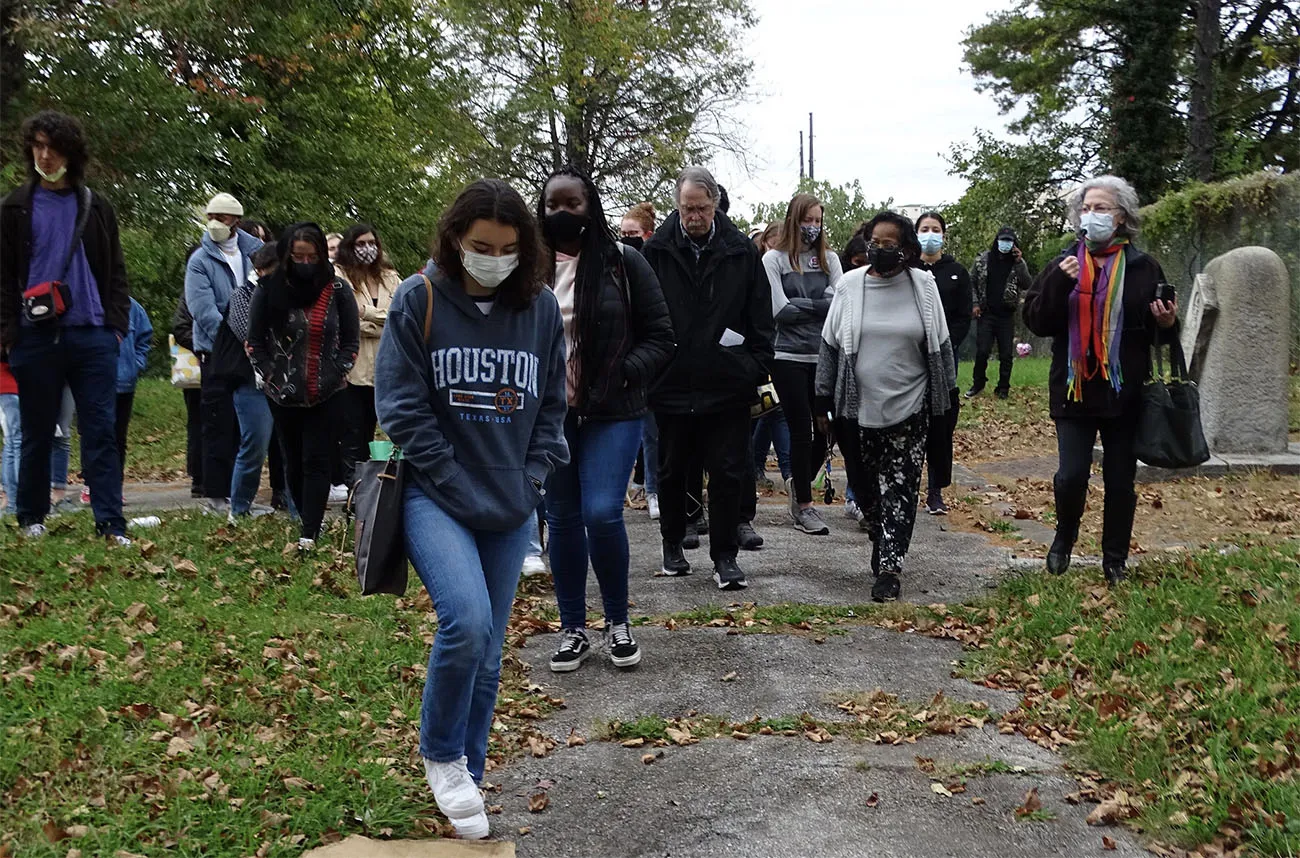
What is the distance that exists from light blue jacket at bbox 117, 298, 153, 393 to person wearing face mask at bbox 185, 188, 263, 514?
901 mm

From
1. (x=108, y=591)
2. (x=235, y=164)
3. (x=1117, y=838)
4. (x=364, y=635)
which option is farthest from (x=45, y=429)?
(x=235, y=164)

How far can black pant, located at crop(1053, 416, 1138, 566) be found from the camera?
6.96 metres

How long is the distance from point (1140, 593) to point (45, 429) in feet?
19.5

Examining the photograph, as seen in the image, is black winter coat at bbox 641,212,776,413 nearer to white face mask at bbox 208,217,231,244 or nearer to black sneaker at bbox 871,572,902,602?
black sneaker at bbox 871,572,902,602

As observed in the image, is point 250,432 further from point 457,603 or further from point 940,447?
point 457,603

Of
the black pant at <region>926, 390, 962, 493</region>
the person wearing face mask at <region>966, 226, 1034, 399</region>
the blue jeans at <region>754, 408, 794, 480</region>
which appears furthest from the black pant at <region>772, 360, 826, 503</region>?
the person wearing face mask at <region>966, 226, 1034, 399</region>

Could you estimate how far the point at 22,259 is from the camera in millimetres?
7352

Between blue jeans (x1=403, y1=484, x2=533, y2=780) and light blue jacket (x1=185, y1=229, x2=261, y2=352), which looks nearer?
blue jeans (x1=403, y1=484, x2=533, y2=780)

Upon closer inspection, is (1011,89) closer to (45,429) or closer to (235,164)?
(235,164)

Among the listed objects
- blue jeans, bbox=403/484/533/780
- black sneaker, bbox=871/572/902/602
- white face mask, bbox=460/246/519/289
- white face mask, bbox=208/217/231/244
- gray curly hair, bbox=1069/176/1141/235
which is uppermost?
white face mask, bbox=208/217/231/244

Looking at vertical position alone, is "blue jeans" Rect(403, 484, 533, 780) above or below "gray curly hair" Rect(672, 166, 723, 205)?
below

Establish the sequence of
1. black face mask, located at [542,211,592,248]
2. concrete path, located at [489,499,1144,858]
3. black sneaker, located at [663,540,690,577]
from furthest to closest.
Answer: black sneaker, located at [663,540,690,577]
black face mask, located at [542,211,592,248]
concrete path, located at [489,499,1144,858]

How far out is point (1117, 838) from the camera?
4.26m

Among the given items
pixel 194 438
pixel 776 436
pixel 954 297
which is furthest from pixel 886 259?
pixel 194 438
